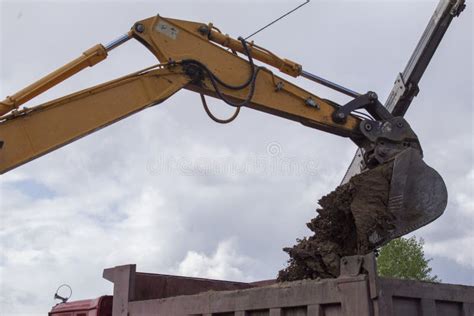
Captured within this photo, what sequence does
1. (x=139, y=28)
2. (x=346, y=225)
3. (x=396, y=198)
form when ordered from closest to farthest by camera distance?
1. (x=139, y=28)
2. (x=346, y=225)
3. (x=396, y=198)

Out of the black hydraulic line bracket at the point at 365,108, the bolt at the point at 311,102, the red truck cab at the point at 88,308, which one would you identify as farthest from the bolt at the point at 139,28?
the red truck cab at the point at 88,308

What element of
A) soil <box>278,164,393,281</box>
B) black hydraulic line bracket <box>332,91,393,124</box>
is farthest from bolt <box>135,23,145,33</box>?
soil <box>278,164,393,281</box>

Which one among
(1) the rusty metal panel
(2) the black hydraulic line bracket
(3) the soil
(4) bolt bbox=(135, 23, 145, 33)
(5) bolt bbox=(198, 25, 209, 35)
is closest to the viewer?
(1) the rusty metal panel

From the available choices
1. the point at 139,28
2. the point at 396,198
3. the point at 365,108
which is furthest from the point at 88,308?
the point at 365,108

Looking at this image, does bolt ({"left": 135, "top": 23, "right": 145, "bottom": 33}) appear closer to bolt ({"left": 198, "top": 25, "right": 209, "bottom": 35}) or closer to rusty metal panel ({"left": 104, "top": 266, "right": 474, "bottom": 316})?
bolt ({"left": 198, "top": 25, "right": 209, "bottom": 35})

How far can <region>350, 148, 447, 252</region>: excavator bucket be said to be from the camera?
5.84 meters

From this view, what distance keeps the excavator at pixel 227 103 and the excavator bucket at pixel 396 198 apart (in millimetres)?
10

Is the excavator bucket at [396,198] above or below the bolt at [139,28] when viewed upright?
below

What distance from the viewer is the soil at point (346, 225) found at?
17.0 feet

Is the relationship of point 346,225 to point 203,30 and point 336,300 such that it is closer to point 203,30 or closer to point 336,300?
point 336,300

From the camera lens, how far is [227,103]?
6.18 m

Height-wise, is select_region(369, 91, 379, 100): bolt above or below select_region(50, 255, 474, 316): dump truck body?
above

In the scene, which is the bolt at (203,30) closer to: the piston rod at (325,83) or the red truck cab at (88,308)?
the piston rod at (325,83)

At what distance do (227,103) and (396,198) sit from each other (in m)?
1.96
